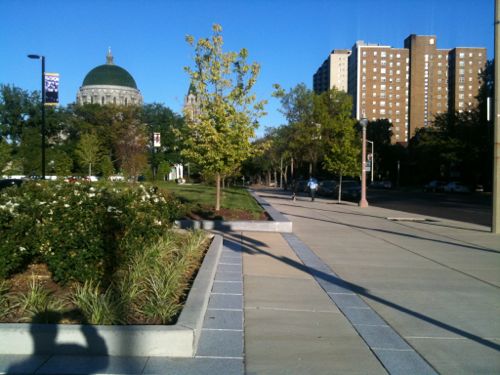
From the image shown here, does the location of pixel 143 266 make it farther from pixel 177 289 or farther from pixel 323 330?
pixel 323 330

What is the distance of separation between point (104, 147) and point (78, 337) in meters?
64.7

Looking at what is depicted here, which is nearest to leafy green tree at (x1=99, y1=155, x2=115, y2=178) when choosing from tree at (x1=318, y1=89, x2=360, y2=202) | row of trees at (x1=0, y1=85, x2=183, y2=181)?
row of trees at (x1=0, y1=85, x2=183, y2=181)

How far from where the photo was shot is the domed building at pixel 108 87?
105 meters

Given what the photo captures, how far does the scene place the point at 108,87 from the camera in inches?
4176

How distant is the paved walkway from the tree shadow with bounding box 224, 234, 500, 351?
2cm

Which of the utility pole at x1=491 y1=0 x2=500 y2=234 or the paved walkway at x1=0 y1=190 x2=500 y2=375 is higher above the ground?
the utility pole at x1=491 y1=0 x2=500 y2=234

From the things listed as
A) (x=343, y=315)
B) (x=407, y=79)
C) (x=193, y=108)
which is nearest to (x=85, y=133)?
(x=193, y=108)

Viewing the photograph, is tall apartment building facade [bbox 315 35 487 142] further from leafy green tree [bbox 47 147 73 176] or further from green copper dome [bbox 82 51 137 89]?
leafy green tree [bbox 47 147 73 176]

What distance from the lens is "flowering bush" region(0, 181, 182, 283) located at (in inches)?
252

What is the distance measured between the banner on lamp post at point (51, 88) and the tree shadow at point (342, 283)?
17.4 meters

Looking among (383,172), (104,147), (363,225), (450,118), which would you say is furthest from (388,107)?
(363,225)

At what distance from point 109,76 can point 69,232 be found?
106997 millimetres

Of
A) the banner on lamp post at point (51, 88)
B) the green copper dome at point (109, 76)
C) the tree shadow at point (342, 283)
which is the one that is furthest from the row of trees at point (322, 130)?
the green copper dome at point (109, 76)

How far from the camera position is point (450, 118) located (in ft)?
217
